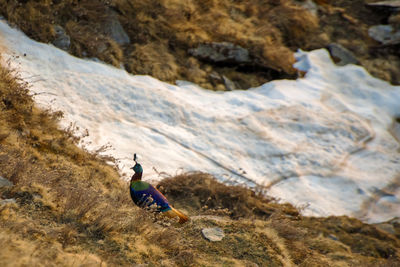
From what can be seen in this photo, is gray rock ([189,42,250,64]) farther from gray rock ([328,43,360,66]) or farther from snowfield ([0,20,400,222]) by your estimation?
gray rock ([328,43,360,66])

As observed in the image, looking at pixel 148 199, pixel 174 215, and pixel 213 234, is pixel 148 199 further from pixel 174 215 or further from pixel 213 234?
pixel 213 234

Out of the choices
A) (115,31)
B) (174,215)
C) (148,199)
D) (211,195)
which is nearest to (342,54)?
(115,31)

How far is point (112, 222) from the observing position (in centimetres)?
486

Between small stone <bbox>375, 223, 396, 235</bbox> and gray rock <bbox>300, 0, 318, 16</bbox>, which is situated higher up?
gray rock <bbox>300, 0, 318, 16</bbox>

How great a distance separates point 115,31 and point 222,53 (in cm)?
361

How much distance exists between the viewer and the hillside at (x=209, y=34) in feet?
39.2

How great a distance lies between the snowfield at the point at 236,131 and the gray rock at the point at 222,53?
1.35 m

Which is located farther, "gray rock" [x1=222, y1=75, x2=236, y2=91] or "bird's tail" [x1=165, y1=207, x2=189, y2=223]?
"gray rock" [x1=222, y1=75, x2=236, y2=91]

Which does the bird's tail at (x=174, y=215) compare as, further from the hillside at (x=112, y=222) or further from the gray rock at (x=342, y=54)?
the gray rock at (x=342, y=54)

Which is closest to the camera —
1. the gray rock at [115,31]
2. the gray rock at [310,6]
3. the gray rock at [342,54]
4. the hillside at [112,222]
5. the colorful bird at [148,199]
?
the hillside at [112,222]

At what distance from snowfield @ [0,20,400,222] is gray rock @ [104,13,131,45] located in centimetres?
141

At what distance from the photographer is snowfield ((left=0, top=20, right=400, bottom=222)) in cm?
983

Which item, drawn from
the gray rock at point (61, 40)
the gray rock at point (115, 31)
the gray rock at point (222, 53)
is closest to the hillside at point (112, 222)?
the gray rock at point (61, 40)

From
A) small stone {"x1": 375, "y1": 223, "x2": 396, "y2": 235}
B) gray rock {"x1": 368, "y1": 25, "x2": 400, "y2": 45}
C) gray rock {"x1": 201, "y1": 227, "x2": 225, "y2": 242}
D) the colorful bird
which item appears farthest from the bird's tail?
gray rock {"x1": 368, "y1": 25, "x2": 400, "y2": 45}
